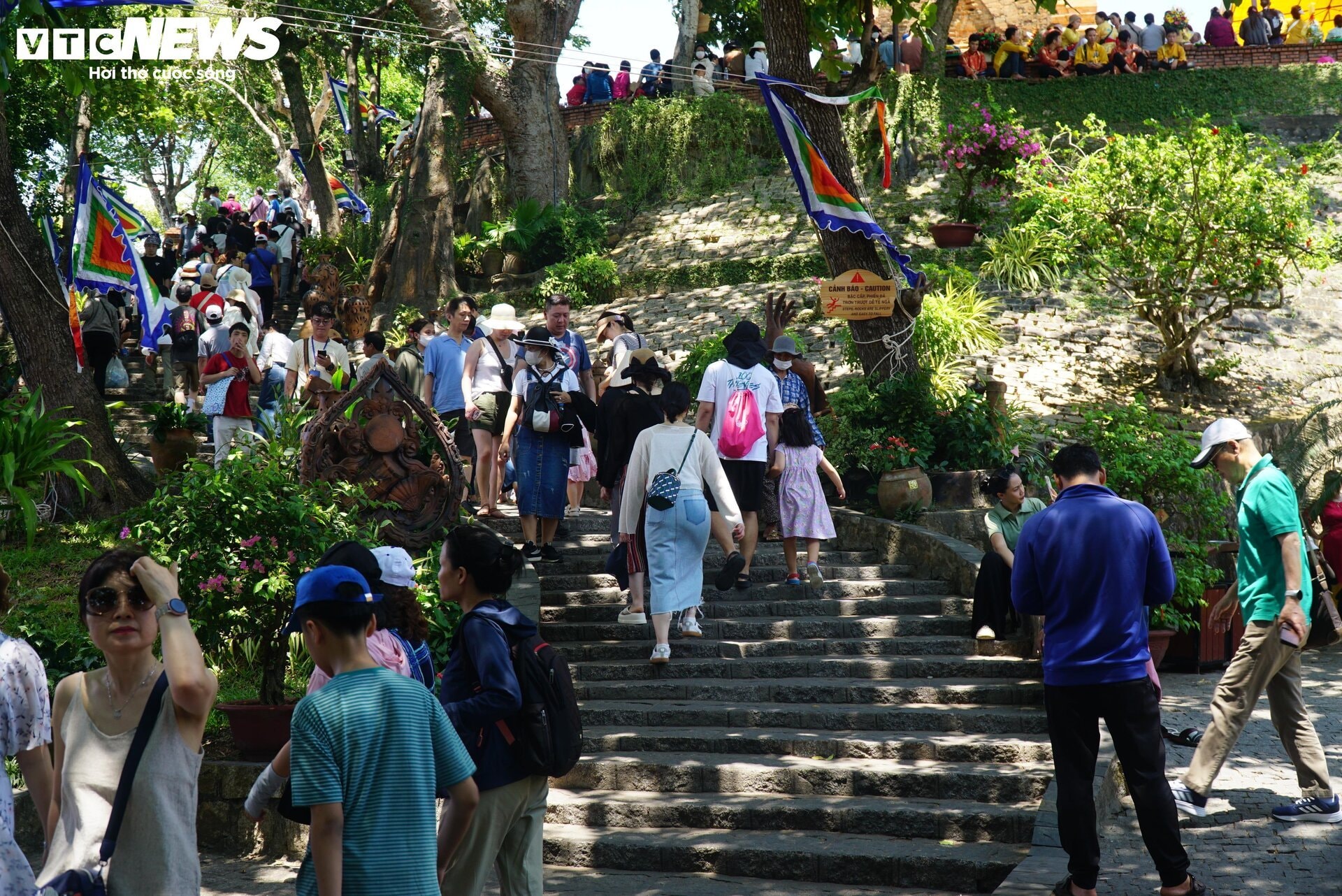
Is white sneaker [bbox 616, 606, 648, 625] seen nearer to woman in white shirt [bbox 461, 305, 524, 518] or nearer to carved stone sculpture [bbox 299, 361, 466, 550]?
carved stone sculpture [bbox 299, 361, 466, 550]

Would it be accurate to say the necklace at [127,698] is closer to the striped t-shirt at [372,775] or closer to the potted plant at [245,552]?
the striped t-shirt at [372,775]

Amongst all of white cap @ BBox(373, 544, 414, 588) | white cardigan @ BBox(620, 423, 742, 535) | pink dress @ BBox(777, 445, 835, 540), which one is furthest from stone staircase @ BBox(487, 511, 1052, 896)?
white cap @ BBox(373, 544, 414, 588)

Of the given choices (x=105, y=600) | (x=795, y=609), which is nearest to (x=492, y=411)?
(x=795, y=609)

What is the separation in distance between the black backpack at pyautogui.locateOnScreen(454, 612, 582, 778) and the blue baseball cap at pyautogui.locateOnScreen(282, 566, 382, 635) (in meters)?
0.93

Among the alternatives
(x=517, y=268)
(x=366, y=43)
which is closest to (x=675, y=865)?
(x=517, y=268)

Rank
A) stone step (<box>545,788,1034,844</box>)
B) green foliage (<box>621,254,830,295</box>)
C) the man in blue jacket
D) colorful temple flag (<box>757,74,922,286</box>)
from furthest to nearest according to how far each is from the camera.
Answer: green foliage (<box>621,254,830,295</box>) → colorful temple flag (<box>757,74,922,286</box>) → stone step (<box>545,788,1034,844</box>) → the man in blue jacket

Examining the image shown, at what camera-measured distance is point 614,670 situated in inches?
341

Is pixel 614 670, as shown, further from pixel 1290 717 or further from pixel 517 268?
pixel 517 268

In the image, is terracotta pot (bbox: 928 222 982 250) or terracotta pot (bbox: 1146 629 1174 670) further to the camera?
terracotta pot (bbox: 928 222 982 250)

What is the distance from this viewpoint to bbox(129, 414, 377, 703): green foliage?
7070mm

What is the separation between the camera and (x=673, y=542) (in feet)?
27.1

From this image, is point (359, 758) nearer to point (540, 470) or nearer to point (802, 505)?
point (540, 470)

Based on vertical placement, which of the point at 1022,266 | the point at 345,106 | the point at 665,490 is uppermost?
the point at 345,106

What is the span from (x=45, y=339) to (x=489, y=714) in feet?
28.7
